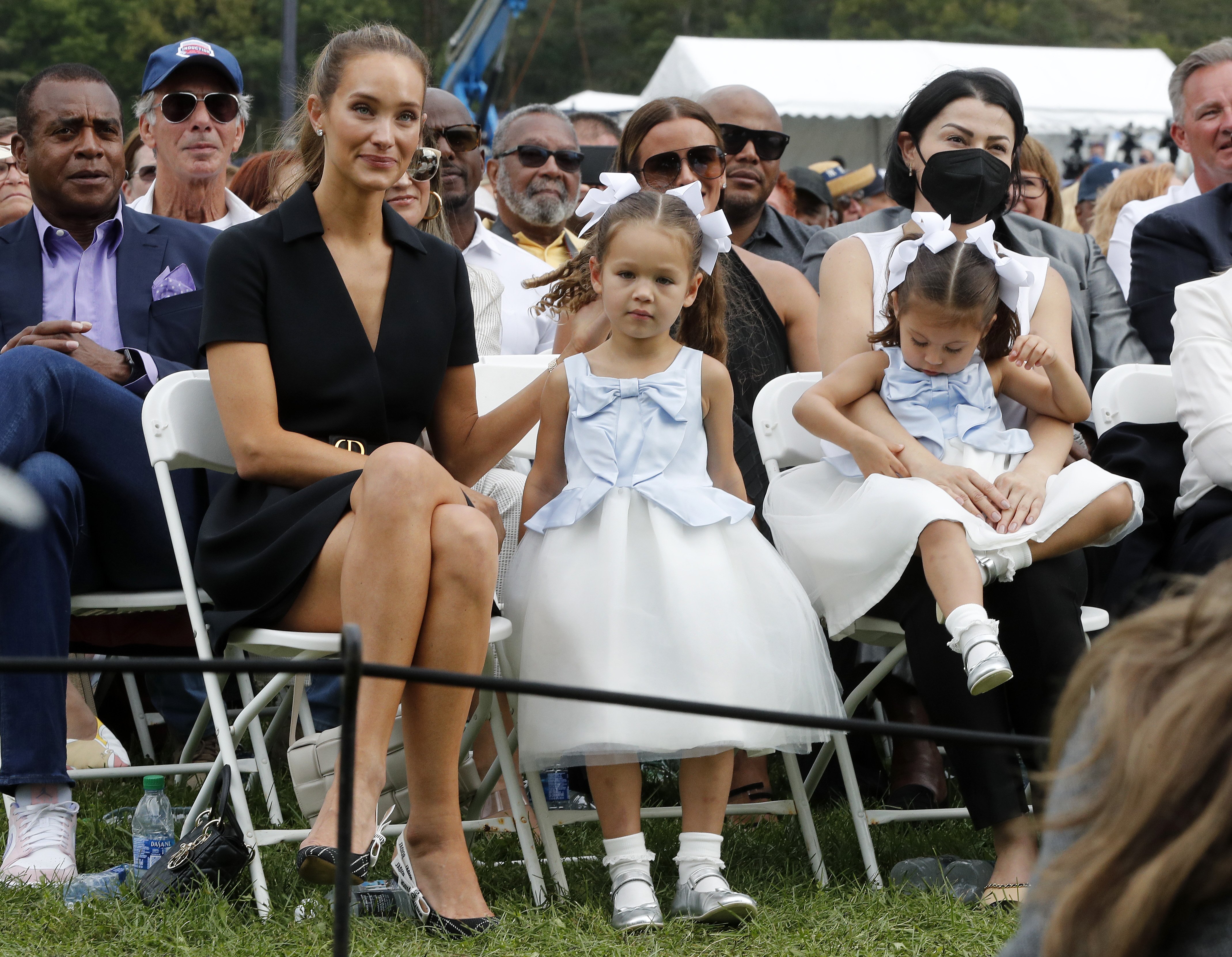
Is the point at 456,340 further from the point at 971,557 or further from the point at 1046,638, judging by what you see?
the point at 1046,638

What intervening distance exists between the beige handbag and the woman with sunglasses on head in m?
1.05

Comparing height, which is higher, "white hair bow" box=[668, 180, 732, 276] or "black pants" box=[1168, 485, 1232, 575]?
"white hair bow" box=[668, 180, 732, 276]

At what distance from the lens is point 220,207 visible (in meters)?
4.88

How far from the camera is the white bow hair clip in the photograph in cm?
344

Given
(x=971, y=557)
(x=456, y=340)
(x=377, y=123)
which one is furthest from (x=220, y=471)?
(x=971, y=557)

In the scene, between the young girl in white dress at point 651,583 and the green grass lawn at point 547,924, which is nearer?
the green grass lawn at point 547,924

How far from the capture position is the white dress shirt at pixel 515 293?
477 cm

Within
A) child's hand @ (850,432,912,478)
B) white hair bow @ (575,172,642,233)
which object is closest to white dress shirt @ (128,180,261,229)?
white hair bow @ (575,172,642,233)

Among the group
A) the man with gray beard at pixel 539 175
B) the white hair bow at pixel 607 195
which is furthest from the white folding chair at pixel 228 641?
the man with gray beard at pixel 539 175

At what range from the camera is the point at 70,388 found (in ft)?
10.8

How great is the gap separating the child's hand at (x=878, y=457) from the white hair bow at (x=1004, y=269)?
1.59 ft

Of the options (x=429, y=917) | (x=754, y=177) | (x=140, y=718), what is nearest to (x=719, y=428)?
(x=429, y=917)

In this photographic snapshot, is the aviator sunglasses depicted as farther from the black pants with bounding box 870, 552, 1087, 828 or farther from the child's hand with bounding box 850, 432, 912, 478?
the black pants with bounding box 870, 552, 1087, 828

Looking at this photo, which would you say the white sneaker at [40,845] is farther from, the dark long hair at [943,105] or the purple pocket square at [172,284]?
the dark long hair at [943,105]
